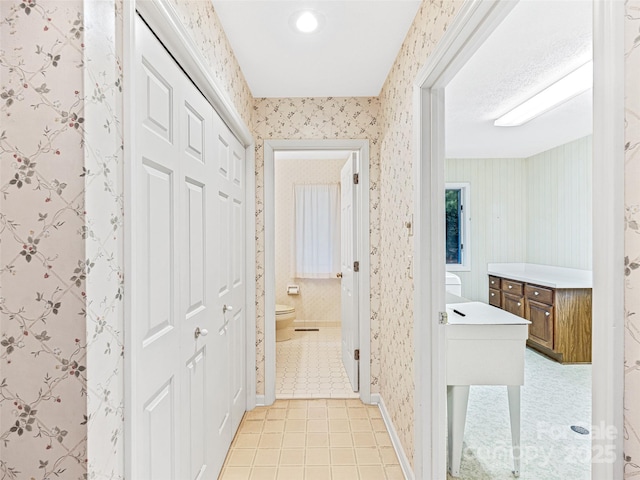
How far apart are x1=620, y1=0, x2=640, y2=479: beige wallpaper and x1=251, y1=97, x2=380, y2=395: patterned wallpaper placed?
2301 millimetres

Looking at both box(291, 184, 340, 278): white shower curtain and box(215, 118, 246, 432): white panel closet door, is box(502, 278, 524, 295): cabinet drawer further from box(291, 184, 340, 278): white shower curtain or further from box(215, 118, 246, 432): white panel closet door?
box(215, 118, 246, 432): white panel closet door

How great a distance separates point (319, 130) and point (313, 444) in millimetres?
2278

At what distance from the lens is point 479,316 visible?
2098mm

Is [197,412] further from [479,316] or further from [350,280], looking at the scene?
[350,280]

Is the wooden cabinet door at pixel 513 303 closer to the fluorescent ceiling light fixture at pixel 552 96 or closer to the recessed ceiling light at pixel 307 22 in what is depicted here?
the fluorescent ceiling light fixture at pixel 552 96

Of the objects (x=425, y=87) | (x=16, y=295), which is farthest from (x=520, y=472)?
(x=16, y=295)

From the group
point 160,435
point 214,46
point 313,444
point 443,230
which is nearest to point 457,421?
point 313,444

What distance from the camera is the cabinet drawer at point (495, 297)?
196 inches

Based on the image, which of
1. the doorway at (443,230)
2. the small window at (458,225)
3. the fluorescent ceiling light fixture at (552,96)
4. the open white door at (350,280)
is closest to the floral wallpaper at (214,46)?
the doorway at (443,230)

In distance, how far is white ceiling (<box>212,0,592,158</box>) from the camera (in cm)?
186

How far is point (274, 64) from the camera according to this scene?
7.93ft

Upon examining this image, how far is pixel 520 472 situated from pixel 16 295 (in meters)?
2.43

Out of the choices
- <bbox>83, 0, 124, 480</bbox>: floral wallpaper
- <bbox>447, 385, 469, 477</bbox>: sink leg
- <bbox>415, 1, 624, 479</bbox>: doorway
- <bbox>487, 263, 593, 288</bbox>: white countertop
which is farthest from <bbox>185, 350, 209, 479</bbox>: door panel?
<bbox>487, 263, 593, 288</bbox>: white countertop

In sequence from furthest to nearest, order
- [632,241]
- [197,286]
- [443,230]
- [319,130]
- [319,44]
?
[319,130] < [319,44] < [443,230] < [197,286] < [632,241]
